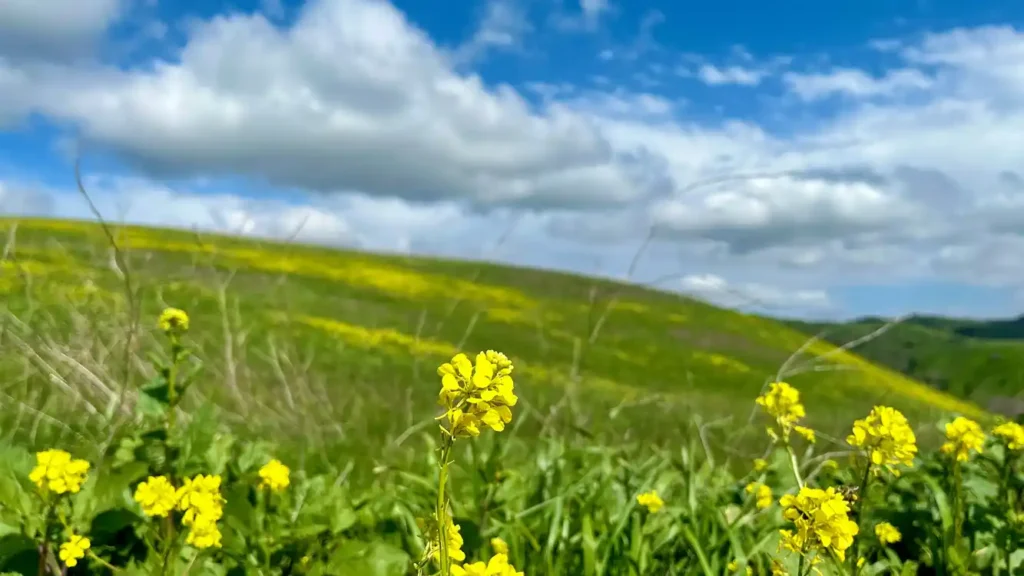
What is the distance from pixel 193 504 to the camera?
184cm

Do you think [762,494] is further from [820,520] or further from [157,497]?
[157,497]

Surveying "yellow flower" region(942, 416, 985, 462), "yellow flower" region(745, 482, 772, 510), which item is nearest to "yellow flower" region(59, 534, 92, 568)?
"yellow flower" region(745, 482, 772, 510)

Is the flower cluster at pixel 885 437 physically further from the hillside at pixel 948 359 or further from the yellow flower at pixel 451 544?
the hillside at pixel 948 359

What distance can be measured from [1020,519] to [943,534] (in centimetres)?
20

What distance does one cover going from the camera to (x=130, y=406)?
4773 mm

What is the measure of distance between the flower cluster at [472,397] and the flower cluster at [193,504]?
102 centimetres

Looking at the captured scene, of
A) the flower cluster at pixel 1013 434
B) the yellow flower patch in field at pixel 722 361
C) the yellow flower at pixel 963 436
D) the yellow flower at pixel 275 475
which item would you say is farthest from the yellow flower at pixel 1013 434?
the yellow flower patch in field at pixel 722 361

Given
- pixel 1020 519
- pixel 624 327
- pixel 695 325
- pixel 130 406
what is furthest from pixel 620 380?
pixel 1020 519

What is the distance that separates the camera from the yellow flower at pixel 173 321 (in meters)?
2.40

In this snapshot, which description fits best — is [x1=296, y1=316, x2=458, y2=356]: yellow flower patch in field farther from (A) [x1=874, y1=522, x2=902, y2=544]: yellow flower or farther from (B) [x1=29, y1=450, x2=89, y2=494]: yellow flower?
(B) [x1=29, y1=450, x2=89, y2=494]: yellow flower

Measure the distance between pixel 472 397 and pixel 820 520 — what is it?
723 millimetres

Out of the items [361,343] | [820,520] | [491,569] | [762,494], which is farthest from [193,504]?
[361,343]

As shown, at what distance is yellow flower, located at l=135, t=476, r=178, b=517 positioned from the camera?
73.7 inches

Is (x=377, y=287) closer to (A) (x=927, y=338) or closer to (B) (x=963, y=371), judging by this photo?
(B) (x=963, y=371)
